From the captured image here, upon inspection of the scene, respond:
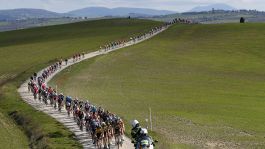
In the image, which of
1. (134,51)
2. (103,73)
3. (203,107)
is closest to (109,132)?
(203,107)

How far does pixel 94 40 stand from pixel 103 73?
53.7m

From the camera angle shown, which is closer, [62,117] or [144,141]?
[144,141]

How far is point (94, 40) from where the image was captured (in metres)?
126

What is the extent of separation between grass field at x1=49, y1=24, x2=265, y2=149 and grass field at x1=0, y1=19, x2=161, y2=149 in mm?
6975

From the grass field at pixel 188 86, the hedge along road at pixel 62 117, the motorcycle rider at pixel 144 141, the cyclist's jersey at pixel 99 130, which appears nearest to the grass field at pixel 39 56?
the hedge along road at pixel 62 117

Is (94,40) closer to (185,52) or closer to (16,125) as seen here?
(185,52)

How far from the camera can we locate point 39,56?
10569 centimetres

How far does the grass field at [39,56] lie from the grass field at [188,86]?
6975mm

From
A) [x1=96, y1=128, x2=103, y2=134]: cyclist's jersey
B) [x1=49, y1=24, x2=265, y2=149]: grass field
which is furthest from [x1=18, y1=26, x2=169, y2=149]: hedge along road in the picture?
[x1=49, y1=24, x2=265, y2=149]: grass field

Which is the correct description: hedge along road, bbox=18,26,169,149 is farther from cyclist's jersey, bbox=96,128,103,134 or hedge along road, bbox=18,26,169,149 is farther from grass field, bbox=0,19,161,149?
cyclist's jersey, bbox=96,128,103,134

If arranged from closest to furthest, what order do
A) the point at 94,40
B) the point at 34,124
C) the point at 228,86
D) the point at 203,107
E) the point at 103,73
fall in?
the point at 34,124 → the point at 203,107 → the point at 228,86 → the point at 103,73 → the point at 94,40

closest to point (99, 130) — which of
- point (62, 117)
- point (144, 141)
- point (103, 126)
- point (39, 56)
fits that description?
point (103, 126)

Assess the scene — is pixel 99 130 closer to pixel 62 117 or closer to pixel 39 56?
pixel 62 117

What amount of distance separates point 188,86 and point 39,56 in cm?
5060
